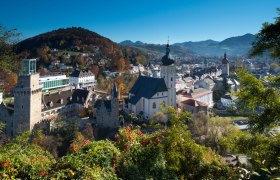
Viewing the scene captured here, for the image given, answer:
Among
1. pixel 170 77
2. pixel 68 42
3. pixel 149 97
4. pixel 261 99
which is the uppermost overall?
pixel 68 42

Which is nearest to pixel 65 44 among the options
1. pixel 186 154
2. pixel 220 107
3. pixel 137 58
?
pixel 137 58

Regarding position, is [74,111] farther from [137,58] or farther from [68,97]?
[137,58]

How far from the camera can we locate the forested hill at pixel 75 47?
89938mm

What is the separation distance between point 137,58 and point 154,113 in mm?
68508

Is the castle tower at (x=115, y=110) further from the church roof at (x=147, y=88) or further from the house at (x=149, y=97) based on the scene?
the church roof at (x=147, y=88)

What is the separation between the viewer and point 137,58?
10694 centimetres

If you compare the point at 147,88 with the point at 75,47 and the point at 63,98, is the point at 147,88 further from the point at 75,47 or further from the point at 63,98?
the point at 75,47

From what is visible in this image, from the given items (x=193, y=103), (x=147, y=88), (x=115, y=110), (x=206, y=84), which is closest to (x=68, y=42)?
(x=206, y=84)

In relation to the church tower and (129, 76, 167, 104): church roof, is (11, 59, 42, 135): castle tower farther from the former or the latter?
the church tower

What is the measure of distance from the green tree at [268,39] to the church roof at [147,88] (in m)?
32.1

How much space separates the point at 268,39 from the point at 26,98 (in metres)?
30.7

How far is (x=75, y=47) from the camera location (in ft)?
327

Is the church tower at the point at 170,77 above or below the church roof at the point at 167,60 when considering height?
below

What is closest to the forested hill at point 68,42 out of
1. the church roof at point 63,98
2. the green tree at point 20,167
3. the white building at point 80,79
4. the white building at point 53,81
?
the white building at point 80,79
